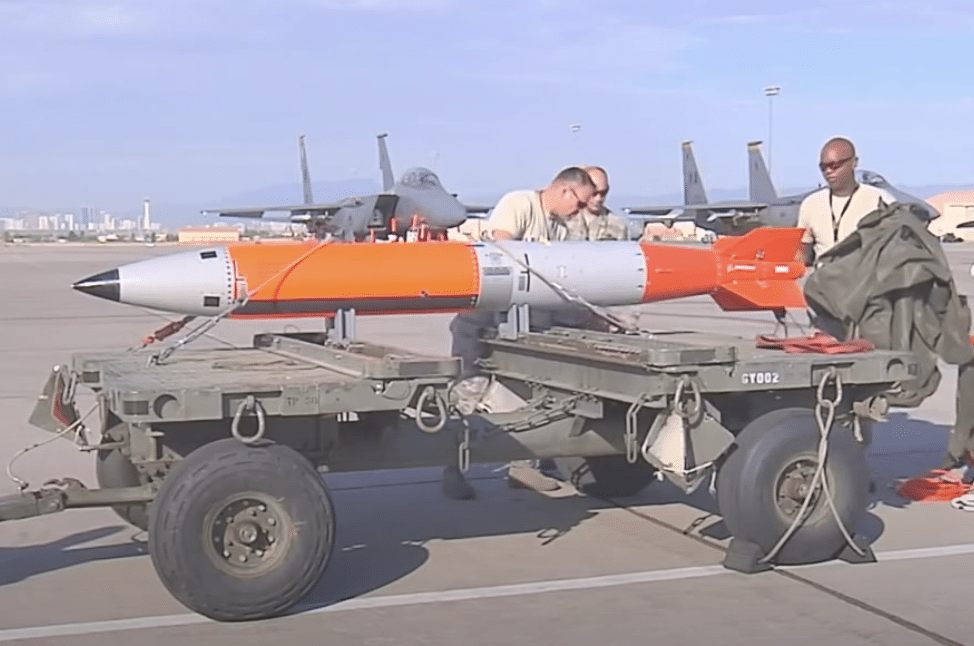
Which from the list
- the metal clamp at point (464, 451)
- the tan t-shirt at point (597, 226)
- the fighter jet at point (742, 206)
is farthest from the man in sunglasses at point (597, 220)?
the fighter jet at point (742, 206)

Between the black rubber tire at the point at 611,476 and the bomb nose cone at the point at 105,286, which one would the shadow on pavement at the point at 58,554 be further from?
the black rubber tire at the point at 611,476

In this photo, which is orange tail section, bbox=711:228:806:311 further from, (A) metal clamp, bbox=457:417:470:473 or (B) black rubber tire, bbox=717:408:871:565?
(A) metal clamp, bbox=457:417:470:473

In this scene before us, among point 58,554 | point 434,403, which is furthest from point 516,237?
point 58,554

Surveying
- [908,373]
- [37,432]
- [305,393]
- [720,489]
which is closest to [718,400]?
[720,489]

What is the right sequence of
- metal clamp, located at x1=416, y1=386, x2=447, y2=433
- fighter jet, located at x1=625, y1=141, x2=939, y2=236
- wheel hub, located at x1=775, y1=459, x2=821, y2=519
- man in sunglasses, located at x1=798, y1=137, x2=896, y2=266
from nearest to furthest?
metal clamp, located at x1=416, y1=386, x2=447, y2=433, wheel hub, located at x1=775, y1=459, x2=821, y2=519, man in sunglasses, located at x1=798, y1=137, x2=896, y2=266, fighter jet, located at x1=625, y1=141, x2=939, y2=236

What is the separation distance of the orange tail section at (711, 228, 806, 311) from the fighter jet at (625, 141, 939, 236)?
29728 mm

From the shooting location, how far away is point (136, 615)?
17.7 ft

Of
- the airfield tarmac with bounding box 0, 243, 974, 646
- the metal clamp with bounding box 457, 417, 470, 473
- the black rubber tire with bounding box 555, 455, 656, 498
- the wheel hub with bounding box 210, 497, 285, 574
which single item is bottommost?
the airfield tarmac with bounding box 0, 243, 974, 646

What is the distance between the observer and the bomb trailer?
527 cm

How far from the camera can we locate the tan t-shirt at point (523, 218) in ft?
27.2

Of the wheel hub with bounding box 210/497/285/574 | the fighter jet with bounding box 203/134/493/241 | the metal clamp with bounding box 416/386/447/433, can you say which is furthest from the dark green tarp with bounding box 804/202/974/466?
the fighter jet with bounding box 203/134/493/241

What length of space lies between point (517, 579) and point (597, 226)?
3430 mm

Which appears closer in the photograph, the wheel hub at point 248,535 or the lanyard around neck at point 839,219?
the wheel hub at point 248,535

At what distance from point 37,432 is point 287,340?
3920 mm
